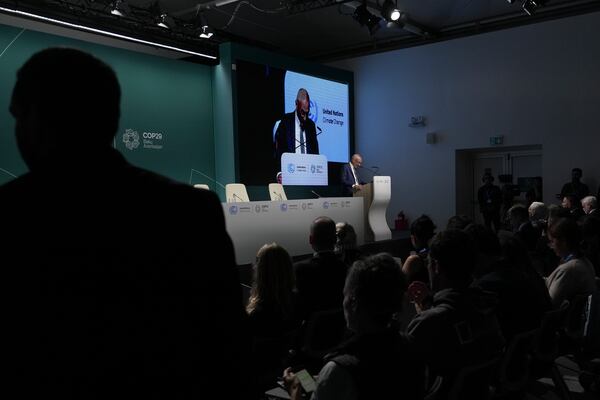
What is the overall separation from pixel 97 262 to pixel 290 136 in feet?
31.0

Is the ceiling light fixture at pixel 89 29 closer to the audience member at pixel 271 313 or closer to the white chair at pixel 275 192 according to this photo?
the white chair at pixel 275 192

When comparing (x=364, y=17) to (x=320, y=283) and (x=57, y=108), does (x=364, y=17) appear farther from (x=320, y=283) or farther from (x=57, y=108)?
(x=57, y=108)

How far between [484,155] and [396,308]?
9962 mm

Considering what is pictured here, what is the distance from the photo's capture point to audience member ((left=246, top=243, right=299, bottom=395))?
8.35ft

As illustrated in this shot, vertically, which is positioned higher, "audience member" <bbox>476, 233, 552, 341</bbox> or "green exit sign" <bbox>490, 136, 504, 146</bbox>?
"green exit sign" <bbox>490, 136, 504, 146</bbox>

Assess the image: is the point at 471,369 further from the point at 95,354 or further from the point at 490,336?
the point at 95,354

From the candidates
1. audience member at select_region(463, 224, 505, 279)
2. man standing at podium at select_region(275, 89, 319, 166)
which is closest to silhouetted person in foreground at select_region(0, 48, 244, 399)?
audience member at select_region(463, 224, 505, 279)

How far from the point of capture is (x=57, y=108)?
0.77m

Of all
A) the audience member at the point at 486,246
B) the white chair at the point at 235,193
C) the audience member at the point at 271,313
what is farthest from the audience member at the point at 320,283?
the white chair at the point at 235,193

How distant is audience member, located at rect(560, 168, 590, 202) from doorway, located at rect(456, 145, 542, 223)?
27.9 inches

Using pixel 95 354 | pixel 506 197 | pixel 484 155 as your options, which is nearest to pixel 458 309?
pixel 95 354

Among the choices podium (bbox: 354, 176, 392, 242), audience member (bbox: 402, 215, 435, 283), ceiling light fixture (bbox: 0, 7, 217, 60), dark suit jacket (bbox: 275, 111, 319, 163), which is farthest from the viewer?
Result: dark suit jacket (bbox: 275, 111, 319, 163)

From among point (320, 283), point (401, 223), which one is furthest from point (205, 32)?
point (320, 283)

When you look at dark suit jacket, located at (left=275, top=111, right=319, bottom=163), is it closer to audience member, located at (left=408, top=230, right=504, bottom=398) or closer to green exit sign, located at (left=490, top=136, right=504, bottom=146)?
green exit sign, located at (left=490, top=136, right=504, bottom=146)
